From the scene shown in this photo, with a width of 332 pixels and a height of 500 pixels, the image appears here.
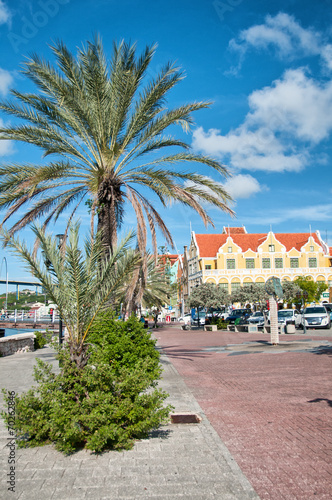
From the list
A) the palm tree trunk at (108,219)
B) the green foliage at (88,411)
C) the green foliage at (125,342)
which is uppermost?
the palm tree trunk at (108,219)

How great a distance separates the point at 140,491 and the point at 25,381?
6629 millimetres

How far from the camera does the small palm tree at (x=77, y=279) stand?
5.80m

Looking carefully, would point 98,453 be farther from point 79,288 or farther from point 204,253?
point 204,253

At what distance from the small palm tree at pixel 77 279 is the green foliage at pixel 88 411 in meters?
0.46

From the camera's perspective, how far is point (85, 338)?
19.5 feet

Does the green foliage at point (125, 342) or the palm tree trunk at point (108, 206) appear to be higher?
the palm tree trunk at point (108, 206)

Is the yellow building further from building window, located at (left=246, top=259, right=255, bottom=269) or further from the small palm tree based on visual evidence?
the small palm tree

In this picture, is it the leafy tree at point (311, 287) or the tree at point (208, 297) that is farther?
the leafy tree at point (311, 287)

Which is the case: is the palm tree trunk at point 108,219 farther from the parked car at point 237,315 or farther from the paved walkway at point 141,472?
the parked car at point 237,315

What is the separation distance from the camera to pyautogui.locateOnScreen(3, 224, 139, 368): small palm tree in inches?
229

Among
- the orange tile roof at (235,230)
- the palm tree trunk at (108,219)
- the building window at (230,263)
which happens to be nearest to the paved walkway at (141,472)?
the palm tree trunk at (108,219)

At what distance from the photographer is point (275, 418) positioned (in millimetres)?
6168

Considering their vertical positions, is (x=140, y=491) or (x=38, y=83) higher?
(x=38, y=83)

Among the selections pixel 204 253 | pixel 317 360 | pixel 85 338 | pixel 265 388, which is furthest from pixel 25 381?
pixel 204 253
